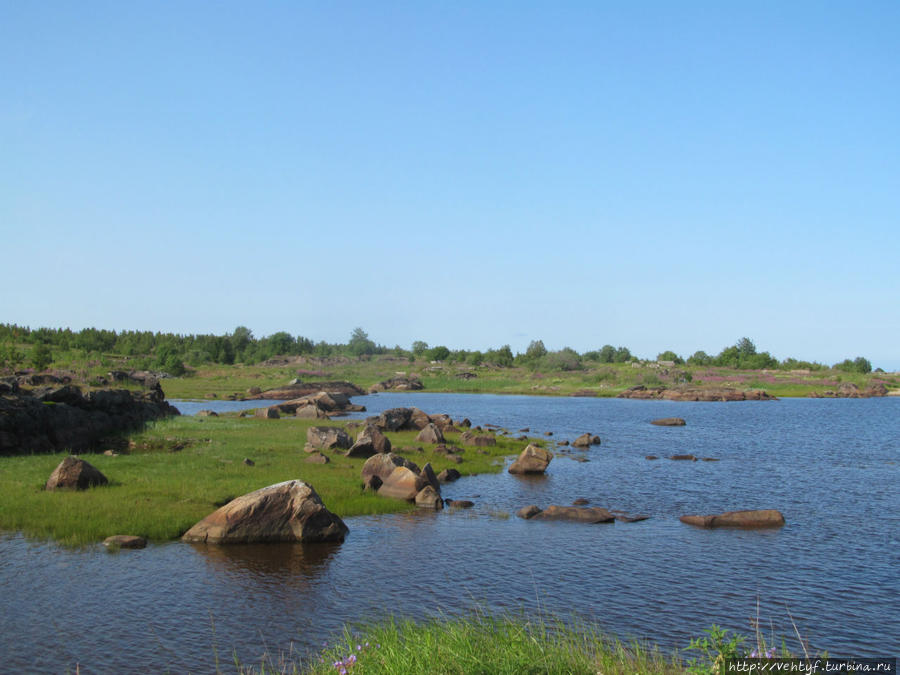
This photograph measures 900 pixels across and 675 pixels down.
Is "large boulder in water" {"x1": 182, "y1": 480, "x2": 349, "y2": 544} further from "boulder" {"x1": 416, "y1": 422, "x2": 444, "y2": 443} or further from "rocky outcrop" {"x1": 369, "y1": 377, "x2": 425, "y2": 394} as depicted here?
"rocky outcrop" {"x1": 369, "y1": 377, "x2": 425, "y2": 394}

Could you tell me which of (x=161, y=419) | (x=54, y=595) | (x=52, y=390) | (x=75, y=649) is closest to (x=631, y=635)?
(x=75, y=649)

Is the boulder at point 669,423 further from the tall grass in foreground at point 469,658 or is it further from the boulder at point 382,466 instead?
the tall grass in foreground at point 469,658

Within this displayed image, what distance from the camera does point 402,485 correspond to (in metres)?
35.6

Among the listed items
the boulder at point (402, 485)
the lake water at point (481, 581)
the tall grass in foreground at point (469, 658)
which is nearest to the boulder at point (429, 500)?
the boulder at point (402, 485)

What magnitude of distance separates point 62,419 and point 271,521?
2568 centimetres

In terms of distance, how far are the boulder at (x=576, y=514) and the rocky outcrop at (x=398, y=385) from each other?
130 m

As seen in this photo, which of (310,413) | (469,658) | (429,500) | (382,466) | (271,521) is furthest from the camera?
(310,413)

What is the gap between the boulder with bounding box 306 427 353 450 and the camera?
46531 millimetres

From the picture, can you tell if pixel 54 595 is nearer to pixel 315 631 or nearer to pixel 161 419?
pixel 315 631

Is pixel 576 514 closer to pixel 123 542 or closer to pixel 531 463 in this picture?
pixel 531 463

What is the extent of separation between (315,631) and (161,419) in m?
47.1

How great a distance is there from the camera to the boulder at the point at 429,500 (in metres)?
33.9

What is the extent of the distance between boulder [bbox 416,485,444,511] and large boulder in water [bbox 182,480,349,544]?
24.1ft

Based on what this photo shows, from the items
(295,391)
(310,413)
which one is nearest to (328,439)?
(310,413)
